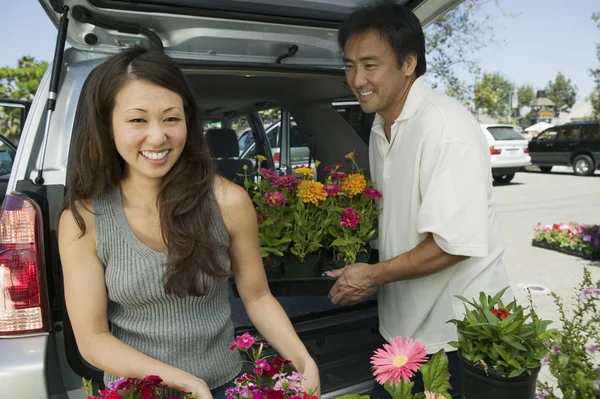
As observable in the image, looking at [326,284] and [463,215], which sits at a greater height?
[463,215]

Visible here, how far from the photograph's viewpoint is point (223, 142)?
16.4 ft

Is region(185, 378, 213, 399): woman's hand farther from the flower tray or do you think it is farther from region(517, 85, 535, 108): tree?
region(517, 85, 535, 108): tree

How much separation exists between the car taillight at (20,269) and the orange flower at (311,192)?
1082 mm

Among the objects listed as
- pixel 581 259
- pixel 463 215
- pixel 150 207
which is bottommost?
pixel 581 259

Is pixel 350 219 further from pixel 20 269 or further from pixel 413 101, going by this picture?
pixel 20 269

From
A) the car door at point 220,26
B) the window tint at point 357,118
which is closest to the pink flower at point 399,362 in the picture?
the car door at point 220,26

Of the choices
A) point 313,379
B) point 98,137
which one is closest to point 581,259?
point 313,379

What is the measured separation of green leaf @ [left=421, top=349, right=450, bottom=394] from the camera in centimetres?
86

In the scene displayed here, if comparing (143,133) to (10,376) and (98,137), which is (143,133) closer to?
(98,137)

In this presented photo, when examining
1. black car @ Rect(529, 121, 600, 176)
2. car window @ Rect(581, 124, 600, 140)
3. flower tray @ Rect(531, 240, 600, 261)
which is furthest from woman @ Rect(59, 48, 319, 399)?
car window @ Rect(581, 124, 600, 140)

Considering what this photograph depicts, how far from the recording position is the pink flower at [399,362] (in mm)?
862

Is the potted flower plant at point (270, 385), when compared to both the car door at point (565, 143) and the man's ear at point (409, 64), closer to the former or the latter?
the man's ear at point (409, 64)

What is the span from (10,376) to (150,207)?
0.72m

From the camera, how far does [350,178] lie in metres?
2.27
